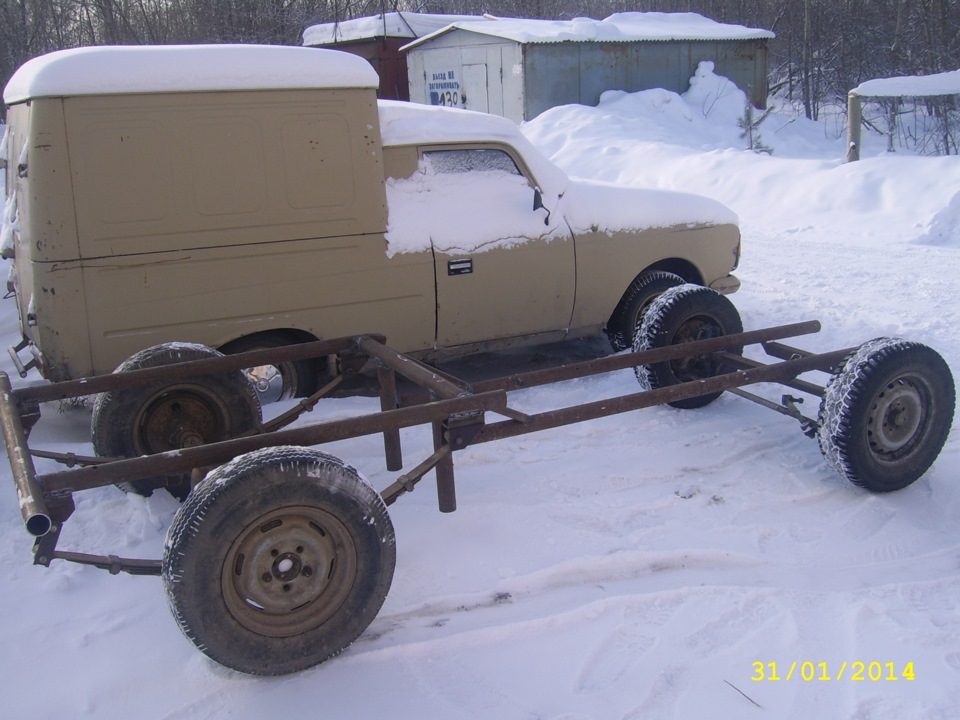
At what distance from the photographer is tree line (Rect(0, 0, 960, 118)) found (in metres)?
20.3

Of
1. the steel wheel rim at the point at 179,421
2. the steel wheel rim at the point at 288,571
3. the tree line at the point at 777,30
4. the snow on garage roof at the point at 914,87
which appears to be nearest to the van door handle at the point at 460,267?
the steel wheel rim at the point at 179,421

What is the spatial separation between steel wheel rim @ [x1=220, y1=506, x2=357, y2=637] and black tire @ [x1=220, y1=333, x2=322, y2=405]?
2.38 m

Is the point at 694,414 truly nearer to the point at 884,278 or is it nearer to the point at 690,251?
the point at 690,251

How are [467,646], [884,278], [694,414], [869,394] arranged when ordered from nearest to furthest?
[467,646] → [869,394] → [694,414] → [884,278]

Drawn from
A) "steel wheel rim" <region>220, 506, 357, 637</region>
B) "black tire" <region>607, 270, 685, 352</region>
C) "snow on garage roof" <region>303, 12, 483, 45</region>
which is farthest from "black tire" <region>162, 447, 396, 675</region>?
"snow on garage roof" <region>303, 12, 483, 45</region>

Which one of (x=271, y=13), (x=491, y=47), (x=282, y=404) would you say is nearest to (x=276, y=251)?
(x=282, y=404)

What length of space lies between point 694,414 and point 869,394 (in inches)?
55.5

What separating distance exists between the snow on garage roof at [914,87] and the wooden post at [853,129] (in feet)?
0.63

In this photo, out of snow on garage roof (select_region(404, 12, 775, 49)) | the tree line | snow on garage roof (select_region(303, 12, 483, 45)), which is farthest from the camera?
snow on garage roof (select_region(303, 12, 483, 45))

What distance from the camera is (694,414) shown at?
5508mm

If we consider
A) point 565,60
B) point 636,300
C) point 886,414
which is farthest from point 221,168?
point 565,60

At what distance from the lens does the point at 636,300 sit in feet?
20.7
